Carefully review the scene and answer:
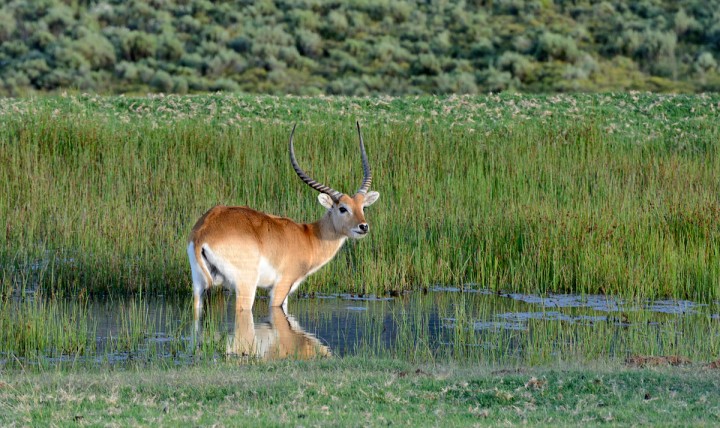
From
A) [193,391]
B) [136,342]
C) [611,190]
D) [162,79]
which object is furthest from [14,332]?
[162,79]

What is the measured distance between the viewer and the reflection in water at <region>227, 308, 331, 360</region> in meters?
10.5

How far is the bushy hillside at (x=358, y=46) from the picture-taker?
39531 millimetres

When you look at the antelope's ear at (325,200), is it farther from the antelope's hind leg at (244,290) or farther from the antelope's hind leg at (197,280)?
the antelope's hind leg at (197,280)

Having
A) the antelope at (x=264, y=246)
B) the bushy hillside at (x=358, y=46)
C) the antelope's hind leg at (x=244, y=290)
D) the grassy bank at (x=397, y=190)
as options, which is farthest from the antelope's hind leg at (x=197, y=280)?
the bushy hillside at (x=358, y=46)

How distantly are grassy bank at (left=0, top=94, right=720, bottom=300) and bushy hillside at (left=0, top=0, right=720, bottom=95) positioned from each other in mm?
14814

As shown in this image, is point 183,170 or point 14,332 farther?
point 183,170

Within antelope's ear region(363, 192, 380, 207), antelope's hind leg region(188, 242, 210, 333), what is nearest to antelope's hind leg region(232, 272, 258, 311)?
antelope's hind leg region(188, 242, 210, 333)

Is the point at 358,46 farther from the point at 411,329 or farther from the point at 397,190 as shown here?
the point at 411,329

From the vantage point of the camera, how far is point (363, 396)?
827 centimetres

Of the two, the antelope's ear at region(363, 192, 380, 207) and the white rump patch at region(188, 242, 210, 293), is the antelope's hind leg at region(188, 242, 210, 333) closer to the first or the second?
the white rump patch at region(188, 242, 210, 293)

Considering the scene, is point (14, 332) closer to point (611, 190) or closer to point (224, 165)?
point (224, 165)

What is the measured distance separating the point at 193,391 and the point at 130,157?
1097 centimetres

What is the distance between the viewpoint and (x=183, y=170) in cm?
1844

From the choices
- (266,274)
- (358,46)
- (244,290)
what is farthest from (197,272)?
(358,46)
